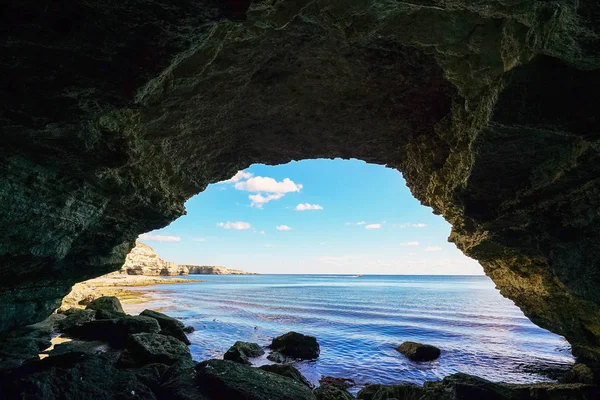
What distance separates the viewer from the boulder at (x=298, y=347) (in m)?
17.0

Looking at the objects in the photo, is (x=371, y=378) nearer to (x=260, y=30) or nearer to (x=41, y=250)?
(x=41, y=250)

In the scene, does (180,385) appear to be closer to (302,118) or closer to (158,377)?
(158,377)

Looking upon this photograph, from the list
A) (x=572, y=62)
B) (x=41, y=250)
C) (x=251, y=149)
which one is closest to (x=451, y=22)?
(x=572, y=62)

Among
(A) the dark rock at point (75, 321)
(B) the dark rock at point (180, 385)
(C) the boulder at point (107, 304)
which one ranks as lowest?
(A) the dark rock at point (75, 321)

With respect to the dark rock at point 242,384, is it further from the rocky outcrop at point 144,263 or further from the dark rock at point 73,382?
the rocky outcrop at point 144,263

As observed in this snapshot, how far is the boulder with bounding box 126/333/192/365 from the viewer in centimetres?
1195

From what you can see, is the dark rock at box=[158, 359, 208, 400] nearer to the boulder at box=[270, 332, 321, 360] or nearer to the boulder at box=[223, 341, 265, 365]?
the boulder at box=[223, 341, 265, 365]

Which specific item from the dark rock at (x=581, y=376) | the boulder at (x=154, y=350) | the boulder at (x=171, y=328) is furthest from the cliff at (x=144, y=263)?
the dark rock at (x=581, y=376)

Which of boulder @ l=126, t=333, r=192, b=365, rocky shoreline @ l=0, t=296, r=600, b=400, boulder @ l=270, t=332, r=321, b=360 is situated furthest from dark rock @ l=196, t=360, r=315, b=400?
boulder @ l=270, t=332, r=321, b=360

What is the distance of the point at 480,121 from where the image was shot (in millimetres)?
6035

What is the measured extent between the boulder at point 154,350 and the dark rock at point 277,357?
4979 millimetres

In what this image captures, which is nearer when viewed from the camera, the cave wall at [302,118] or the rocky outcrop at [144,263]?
the cave wall at [302,118]

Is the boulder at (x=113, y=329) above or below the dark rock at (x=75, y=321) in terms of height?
above

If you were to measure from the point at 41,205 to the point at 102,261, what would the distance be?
5477 mm
